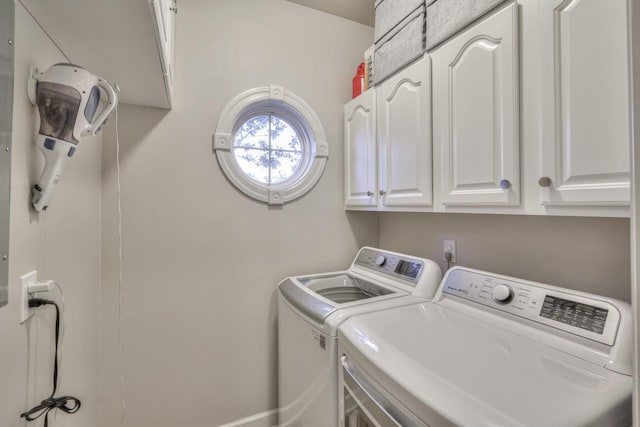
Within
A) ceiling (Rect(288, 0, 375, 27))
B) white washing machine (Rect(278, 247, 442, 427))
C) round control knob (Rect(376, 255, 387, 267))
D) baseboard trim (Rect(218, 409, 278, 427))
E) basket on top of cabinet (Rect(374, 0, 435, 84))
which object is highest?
ceiling (Rect(288, 0, 375, 27))

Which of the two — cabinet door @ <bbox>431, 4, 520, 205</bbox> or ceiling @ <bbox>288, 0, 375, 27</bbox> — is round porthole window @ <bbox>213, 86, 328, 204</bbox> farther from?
cabinet door @ <bbox>431, 4, 520, 205</bbox>

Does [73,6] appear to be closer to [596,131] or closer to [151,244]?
[151,244]

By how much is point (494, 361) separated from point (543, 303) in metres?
0.34

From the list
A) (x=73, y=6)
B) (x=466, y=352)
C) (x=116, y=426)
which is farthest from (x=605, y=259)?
(x=116, y=426)

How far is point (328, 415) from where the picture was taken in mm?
1075

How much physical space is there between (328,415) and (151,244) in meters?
1.23

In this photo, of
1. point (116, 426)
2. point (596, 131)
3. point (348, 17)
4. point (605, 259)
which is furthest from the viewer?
point (348, 17)

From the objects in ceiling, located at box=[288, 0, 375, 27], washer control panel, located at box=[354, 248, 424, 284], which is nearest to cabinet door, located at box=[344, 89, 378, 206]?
washer control panel, located at box=[354, 248, 424, 284]

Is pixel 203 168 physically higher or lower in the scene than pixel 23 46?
→ lower

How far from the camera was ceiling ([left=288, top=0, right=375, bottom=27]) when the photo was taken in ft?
6.24

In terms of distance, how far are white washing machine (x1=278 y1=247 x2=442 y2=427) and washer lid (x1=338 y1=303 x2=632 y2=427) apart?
0.15 meters

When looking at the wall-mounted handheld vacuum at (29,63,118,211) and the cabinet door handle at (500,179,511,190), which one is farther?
the cabinet door handle at (500,179,511,190)

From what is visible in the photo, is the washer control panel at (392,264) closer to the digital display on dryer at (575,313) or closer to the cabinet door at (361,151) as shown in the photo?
the cabinet door at (361,151)

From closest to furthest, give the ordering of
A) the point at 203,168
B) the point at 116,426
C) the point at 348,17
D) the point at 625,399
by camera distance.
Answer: the point at 625,399 → the point at 116,426 → the point at 203,168 → the point at 348,17
